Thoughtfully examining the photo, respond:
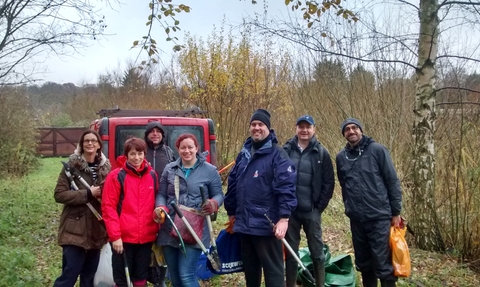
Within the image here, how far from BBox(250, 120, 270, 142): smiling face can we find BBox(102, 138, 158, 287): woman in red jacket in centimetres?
96

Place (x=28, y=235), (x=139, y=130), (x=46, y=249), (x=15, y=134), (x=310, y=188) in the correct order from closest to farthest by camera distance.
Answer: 1. (x=310, y=188)
2. (x=139, y=130)
3. (x=46, y=249)
4. (x=28, y=235)
5. (x=15, y=134)

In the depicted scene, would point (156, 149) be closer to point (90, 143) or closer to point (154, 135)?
point (154, 135)

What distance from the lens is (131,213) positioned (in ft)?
12.1

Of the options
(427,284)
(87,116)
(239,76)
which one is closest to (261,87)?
(239,76)

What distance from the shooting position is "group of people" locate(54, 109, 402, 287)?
3.69 metres

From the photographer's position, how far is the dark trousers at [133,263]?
12.4 feet

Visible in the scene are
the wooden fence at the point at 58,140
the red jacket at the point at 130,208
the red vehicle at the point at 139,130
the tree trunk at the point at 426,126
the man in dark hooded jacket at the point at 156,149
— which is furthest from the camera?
the wooden fence at the point at 58,140

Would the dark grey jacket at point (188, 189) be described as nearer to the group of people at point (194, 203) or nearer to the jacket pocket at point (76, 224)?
the group of people at point (194, 203)

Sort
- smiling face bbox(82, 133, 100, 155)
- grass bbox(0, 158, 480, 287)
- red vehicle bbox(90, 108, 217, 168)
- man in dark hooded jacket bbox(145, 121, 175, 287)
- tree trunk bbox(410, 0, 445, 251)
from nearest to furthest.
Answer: smiling face bbox(82, 133, 100, 155)
man in dark hooded jacket bbox(145, 121, 175, 287)
grass bbox(0, 158, 480, 287)
tree trunk bbox(410, 0, 445, 251)
red vehicle bbox(90, 108, 217, 168)

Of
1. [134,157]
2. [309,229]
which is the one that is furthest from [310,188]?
[134,157]

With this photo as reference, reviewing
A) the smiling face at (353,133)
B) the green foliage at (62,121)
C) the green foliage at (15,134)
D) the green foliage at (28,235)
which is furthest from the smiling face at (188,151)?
the green foliage at (62,121)

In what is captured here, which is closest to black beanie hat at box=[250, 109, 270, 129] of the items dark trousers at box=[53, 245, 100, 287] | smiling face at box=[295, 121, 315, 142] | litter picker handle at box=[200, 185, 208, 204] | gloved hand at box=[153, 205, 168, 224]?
smiling face at box=[295, 121, 315, 142]

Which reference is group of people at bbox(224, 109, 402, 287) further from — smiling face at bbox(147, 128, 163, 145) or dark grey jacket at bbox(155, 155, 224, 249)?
smiling face at bbox(147, 128, 163, 145)

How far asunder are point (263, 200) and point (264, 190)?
0.08 metres
